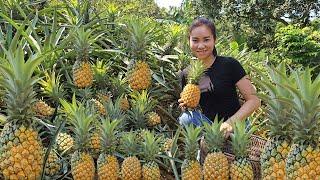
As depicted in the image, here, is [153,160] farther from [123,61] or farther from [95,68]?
[123,61]

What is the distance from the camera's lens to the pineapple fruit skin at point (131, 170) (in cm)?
262

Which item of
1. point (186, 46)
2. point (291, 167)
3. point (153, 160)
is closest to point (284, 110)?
point (291, 167)

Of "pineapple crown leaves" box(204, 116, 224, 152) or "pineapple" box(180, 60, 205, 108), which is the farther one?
"pineapple" box(180, 60, 205, 108)

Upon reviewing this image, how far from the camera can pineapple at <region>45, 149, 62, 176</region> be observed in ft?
8.62

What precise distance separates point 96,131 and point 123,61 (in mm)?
1465

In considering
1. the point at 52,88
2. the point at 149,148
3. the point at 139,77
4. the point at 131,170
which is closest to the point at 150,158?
the point at 149,148

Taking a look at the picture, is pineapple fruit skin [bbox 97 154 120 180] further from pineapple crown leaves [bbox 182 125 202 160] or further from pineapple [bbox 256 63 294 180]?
pineapple [bbox 256 63 294 180]

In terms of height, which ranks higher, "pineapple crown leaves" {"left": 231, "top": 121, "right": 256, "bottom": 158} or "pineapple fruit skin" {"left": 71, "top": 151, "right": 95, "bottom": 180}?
"pineapple crown leaves" {"left": 231, "top": 121, "right": 256, "bottom": 158}

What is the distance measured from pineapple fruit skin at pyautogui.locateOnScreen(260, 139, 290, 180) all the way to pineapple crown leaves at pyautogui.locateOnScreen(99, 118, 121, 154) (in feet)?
2.70

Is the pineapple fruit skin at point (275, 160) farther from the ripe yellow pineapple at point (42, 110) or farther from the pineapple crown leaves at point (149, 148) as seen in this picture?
the ripe yellow pineapple at point (42, 110)

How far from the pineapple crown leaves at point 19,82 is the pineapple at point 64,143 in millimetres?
Result: 591

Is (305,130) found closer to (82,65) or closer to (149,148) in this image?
(149,148)

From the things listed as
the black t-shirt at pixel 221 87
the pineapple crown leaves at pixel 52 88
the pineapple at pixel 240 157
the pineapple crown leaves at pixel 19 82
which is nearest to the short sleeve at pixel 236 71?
the black t-shirt at pixel 221 87

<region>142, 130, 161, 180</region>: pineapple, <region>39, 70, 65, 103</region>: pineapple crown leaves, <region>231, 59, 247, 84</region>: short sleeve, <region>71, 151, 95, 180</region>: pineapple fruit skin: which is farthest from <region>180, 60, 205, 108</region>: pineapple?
<region>71, 151, 95, 180</region>: pineapple fruit skin
